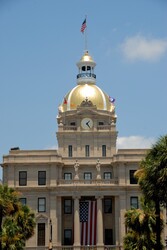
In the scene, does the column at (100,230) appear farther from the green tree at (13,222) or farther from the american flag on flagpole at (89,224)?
the green tree at (13,222)

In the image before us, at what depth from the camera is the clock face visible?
305 ft

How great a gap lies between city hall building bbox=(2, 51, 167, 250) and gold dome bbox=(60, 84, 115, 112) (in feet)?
23.4

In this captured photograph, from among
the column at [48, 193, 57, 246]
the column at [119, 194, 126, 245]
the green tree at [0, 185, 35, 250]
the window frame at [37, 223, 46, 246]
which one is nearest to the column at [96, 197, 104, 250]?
the column at [119, 194, 126, 245]

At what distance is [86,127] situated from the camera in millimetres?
92938

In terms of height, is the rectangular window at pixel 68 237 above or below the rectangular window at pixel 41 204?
below

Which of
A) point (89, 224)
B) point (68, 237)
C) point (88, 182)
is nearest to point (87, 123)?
point (88, 182)

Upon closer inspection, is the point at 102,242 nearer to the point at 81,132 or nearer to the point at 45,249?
the point at 45,249

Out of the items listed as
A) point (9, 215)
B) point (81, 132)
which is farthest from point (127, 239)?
point (81, 132)

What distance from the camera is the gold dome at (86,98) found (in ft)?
313

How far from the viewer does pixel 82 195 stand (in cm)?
8412

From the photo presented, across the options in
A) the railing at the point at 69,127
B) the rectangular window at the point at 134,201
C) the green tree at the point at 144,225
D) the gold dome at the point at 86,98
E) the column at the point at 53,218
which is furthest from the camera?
the gold dome at the point at 86,98

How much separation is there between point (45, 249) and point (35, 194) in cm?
784

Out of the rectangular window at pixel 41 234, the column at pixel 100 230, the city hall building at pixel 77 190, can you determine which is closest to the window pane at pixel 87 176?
the city hall building at pixel 77 190

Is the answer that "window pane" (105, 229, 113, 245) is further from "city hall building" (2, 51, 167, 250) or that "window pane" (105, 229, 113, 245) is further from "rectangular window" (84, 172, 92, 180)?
"rectangular window" (84, 172, 92, 180)
